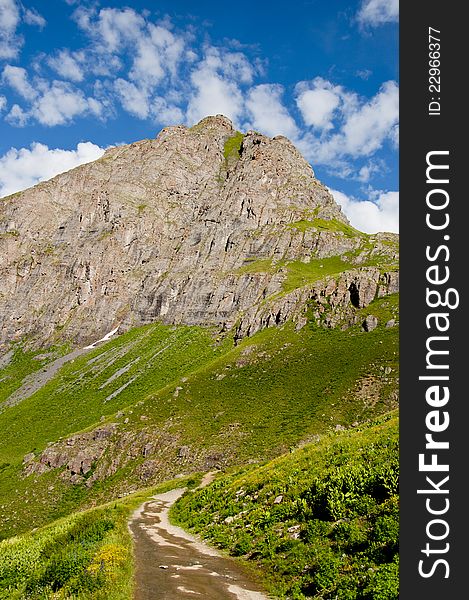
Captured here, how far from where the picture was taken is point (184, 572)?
13.9 metres

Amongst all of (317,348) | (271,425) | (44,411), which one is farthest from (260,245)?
(271,425)

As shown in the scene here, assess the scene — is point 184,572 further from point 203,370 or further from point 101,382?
point 101,382

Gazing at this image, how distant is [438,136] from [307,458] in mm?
22813

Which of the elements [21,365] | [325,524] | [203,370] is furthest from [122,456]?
[21,365]

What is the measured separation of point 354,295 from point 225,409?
167 ft

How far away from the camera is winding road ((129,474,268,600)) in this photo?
11.5 meters

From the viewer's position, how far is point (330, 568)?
11.7m

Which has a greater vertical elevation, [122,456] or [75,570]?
[75,570]

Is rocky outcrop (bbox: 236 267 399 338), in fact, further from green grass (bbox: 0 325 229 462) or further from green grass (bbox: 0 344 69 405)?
green grass (bbox: 0 344 69 405)

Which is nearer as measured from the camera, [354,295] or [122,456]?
[122,456]

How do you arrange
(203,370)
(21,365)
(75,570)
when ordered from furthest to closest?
(21,365)
(203,370)
(75,570)

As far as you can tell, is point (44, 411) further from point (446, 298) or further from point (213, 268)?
point (446, 298)

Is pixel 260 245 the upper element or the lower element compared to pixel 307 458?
upper

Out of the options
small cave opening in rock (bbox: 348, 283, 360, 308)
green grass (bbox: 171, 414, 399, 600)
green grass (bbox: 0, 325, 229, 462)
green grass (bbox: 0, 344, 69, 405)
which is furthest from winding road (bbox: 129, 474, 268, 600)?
green grass (bbox: 0, 344, 69, 405)
